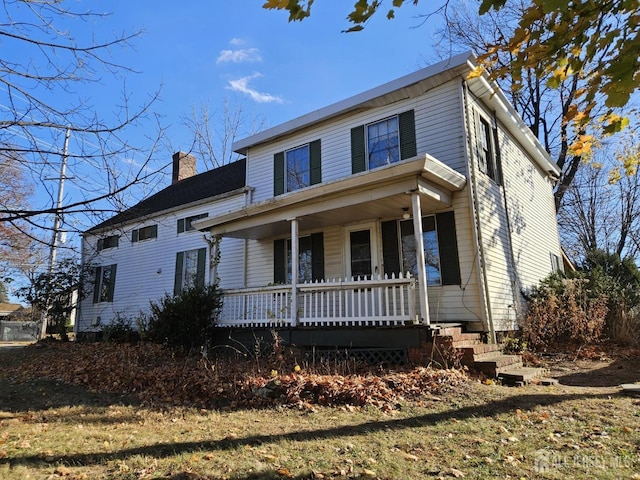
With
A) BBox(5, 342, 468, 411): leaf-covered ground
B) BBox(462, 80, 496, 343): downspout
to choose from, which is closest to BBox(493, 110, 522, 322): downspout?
BBox(462, 80, 496, 343): downspout

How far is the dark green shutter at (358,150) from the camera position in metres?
11.0

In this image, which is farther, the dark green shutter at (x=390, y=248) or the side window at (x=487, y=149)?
the side window at (x=487, y=149)

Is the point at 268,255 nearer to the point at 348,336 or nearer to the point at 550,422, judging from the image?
the point at 348,336

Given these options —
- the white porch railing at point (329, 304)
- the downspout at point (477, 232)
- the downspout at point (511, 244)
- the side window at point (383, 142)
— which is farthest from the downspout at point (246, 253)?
the downspout at point (511, 244)

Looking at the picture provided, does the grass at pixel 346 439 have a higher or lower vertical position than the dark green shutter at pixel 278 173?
lower

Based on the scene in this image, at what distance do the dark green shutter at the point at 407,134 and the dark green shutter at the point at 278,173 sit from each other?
394 cm

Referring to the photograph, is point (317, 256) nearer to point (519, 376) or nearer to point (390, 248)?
point (390, 248)

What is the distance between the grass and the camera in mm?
3418

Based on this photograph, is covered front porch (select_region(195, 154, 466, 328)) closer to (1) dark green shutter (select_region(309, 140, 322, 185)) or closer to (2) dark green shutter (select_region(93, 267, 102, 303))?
(1) dark green shutter (select_region(309, 140, 322, 185))

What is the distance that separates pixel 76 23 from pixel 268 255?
356 inches

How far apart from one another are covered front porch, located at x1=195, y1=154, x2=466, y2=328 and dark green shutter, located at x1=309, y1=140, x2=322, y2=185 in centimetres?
155

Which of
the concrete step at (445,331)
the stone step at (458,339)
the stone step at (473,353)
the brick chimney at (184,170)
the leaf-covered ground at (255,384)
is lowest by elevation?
the leaf-covered ground at (255,384)

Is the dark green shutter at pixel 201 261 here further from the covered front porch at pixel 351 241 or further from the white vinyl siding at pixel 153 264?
the covered front porch at pixel 351 241

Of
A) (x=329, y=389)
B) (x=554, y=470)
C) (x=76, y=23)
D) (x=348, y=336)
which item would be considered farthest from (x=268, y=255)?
(x=554, y=470)
